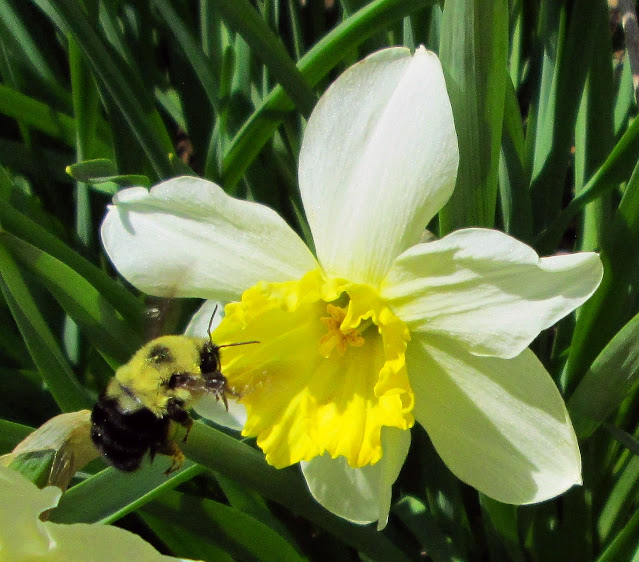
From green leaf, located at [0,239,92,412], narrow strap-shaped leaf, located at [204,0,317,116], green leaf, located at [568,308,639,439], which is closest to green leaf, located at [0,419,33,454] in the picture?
green leaf, located at [0,239,92,412]

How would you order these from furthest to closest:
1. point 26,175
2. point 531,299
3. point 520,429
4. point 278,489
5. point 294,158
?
point 26,175
point 294,158
point 278,489
point 520,429
point 531,299

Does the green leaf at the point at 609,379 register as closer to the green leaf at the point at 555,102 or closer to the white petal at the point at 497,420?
the white petal at the point at 497,420

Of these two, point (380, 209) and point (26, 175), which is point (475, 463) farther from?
point (26, 175)

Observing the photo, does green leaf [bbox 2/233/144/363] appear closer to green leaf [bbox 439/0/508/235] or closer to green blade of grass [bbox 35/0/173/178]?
green blade of grass [bbox 35/0/173/178]

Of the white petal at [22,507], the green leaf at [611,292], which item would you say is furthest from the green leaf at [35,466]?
the green leaf at [611,292]

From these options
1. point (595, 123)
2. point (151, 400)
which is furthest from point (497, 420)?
point (595, 123)

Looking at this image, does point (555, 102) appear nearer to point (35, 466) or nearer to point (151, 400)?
point (151, 400)

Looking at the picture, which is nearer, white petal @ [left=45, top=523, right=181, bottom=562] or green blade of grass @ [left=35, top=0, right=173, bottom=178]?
white petal @ [left=45, top=523, right=181, bottom=562]

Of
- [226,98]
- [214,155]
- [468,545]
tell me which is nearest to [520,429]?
[468,545]
